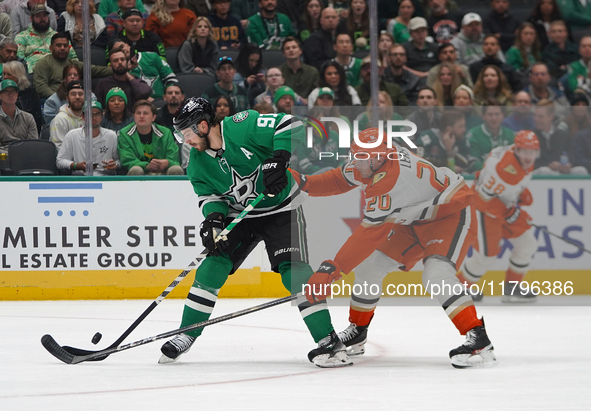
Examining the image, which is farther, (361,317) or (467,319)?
(361,317)

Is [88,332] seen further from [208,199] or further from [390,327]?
[390,327]

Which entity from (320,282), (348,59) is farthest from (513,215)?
(320,282)

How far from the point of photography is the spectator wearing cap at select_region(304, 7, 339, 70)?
24.3 ft

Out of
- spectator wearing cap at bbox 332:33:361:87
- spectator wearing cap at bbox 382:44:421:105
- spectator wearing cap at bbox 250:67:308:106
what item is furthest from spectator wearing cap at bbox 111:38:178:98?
spectator wearing cap at bbox 382:44:421:105

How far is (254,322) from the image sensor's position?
5254mm

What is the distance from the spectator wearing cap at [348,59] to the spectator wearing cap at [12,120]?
8.31ft

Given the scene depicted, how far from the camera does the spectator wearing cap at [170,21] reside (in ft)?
24.5

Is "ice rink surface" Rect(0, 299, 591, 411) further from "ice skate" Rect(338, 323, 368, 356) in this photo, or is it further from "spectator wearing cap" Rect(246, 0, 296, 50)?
"spectator wearing cap" Rect(246, 0, 296, 50)

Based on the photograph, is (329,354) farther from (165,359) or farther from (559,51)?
(559,51)

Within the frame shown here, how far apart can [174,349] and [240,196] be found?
2.42 feet

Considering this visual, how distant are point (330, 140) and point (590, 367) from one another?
10.7ft

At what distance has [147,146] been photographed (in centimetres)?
652

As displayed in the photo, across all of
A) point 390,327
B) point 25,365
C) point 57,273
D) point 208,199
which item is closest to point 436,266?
point 208,199

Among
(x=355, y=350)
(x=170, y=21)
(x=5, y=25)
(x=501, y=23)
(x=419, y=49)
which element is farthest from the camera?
(x=501, y=23)
